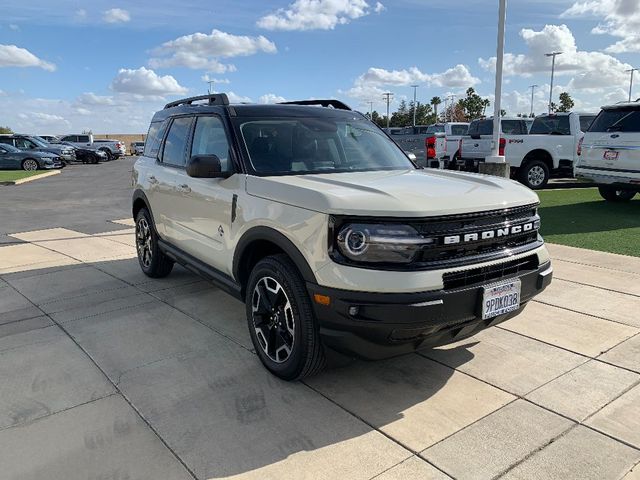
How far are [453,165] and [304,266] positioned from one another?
1456 cm

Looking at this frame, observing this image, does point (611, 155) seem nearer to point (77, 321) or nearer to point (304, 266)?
point (304, 266)

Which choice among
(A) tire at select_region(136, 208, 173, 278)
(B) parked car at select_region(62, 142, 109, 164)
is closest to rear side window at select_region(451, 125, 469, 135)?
(A) tire at select_region(136, 208, 173, 278)

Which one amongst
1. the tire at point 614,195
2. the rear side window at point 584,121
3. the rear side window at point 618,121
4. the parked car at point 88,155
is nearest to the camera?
the rear side window at point 618,121

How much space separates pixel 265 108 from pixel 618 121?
8142 millimetres

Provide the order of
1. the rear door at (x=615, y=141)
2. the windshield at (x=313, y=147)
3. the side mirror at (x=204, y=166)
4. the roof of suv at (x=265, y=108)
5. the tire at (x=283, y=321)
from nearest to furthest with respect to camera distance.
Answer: the tire at (x=283, y=321), the side mirror at (x=204, y=166), the windshield at (x=313, y=147), the roof of suv at (x=265, y=108), the rear door at (x=615, y=141)

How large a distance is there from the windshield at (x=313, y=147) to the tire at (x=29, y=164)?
86.4 ft

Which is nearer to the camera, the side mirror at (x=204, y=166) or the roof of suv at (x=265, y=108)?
the side mirror at (x=204, y=166)

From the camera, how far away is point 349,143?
4.37m

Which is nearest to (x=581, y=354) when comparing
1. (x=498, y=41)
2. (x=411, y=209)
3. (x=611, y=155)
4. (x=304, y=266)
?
(x=411, y=209)

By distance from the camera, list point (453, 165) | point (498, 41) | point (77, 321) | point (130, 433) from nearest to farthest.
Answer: point (130, 433) → point (77, 321) → point (498, 41) → point (453, 165)

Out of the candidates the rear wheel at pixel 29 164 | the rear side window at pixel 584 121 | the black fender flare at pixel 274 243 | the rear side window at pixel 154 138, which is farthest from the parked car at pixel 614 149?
the rear wheel at pixel 29 164

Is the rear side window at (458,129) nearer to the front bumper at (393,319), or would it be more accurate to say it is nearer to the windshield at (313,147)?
the windshield at (313,147)

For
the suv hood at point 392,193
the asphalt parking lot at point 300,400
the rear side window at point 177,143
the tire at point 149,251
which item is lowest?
the asphalt parking lot at point 300,400

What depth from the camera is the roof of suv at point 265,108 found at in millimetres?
4199
